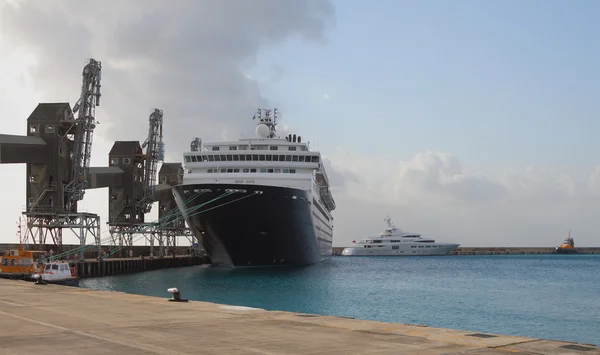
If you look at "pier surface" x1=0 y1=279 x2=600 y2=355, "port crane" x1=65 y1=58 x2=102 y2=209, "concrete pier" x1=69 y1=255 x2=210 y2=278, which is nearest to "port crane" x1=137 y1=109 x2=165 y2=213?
"concrete pier" x1=69 y1=255 x2=210 y2=278

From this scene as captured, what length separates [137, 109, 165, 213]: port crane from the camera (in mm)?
92000

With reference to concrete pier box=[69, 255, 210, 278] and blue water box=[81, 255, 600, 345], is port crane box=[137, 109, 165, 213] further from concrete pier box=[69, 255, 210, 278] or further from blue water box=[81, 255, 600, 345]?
blue water box=[81, 255, 600, 345]

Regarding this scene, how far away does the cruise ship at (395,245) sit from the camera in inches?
7456

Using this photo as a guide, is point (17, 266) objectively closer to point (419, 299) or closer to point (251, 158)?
point (251, 158)

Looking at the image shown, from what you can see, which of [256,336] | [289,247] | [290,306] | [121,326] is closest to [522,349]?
[256,336]

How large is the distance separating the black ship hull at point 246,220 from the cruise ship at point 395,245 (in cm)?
12621

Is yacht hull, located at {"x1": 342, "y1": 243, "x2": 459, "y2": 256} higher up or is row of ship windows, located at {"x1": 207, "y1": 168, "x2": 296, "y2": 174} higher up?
row of ship windows, located at {"x1": 207, "y1": 168, "x2": 296, "y2": 174}

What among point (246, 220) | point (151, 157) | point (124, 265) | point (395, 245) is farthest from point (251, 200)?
point (395, 245)

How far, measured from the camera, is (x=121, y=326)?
17.1 meters

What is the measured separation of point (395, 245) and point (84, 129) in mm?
135755

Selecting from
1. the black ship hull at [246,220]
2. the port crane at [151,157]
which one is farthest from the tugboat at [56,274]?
the port crane at [151,157]

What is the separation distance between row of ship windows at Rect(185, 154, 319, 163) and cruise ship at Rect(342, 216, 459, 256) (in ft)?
414

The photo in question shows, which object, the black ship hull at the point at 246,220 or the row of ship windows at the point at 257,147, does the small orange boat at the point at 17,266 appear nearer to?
the black ship hull at the point at 246,220

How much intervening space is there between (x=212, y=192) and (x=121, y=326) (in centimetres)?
4160
